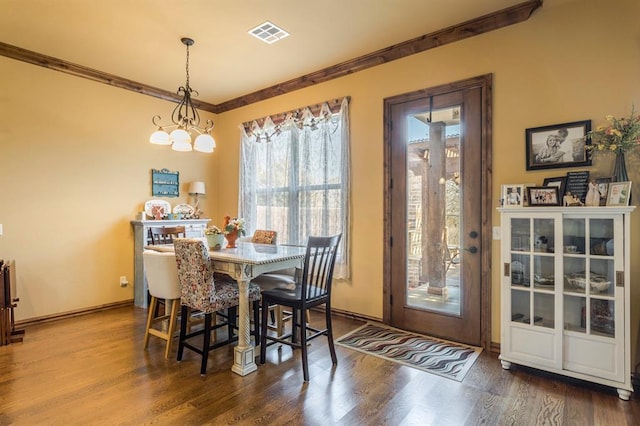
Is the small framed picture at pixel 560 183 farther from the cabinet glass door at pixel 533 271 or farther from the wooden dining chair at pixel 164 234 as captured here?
the wooden dining chair at pixel 164 234

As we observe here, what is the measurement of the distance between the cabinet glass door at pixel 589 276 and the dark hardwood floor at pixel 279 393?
0.46 m

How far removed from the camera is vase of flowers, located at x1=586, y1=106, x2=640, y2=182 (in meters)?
2.40

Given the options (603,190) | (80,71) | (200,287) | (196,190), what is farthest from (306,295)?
(80,71)

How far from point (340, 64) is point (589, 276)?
3.24 metres

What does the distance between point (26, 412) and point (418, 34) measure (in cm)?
433

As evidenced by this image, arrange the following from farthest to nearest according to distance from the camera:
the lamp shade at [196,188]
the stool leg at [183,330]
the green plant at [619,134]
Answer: the lamp shade at [196,188] < the stool leg at [183,330] < the green plant at [619,134]

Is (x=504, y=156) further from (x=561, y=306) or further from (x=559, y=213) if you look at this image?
(x=561, y=306)

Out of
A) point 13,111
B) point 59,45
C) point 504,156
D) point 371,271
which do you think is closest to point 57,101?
point 13,111

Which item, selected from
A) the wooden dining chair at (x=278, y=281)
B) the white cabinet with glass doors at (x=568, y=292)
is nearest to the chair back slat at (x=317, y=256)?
the wooden dining chair at (x=278, y=281)

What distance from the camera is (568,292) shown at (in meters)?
2.54

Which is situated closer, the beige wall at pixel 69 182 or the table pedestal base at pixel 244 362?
the table pedestal base at pixel 244 362

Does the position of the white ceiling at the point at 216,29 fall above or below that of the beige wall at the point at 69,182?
above

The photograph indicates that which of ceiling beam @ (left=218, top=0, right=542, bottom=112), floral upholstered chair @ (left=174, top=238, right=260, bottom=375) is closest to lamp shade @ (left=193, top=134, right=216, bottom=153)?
floral upholstered chair @ (left=174, top=238, right=260, bottom=375)

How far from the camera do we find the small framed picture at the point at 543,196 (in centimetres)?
266
